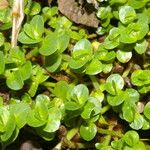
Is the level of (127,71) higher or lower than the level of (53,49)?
lower

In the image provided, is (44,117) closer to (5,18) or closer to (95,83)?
(95,83)

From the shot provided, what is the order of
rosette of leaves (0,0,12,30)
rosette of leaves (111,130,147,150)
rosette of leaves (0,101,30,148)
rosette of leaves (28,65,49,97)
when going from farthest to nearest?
rosette of leaves (0,0,12,30)
rosette of leaves (28,65,49,97)
rosette of leaves (111,130,147,150)
rosette of leaves (0,101,30,148)

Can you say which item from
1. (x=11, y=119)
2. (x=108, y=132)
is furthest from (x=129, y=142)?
(x=11, y=119)

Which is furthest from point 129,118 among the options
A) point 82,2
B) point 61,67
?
point 82,2

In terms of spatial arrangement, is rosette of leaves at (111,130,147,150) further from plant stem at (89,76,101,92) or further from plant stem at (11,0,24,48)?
plant stem at (11,0,24,48)

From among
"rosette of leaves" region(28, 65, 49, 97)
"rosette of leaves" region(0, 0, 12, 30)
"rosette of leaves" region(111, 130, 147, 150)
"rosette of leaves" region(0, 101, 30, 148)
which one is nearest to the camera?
"rosette of leaves" region(0, 101, 30, 148)

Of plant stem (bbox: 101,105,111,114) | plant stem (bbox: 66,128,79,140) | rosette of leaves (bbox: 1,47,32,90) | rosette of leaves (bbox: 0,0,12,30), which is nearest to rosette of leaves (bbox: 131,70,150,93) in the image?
plant stem (bbox: 101,105,111,114)

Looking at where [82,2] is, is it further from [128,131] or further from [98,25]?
[128,131]

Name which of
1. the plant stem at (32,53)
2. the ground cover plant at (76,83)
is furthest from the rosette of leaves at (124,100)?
the plant stem at (32,53)

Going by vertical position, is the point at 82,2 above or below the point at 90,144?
above
